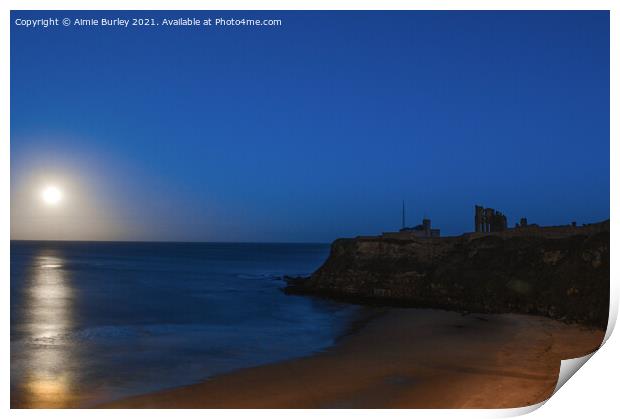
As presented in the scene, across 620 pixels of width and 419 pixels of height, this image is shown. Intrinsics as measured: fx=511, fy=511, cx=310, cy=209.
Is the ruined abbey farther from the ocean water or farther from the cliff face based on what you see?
the ocean water

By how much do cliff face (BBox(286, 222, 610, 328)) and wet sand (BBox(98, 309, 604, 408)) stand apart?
221 cm

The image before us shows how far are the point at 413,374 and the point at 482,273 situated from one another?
41.1 ft

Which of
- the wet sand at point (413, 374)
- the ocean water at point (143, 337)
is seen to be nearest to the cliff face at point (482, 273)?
the wet sand at point (413, 374)

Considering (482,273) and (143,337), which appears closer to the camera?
(143,337)

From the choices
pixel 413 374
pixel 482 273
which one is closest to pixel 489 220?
pixel 482 273

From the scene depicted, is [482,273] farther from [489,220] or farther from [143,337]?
[143,337]

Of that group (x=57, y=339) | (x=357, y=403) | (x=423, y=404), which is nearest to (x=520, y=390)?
(x=423, y=404)

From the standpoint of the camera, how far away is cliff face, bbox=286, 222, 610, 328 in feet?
59.2

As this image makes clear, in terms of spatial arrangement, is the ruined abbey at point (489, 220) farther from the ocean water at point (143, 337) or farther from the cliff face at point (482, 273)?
the ocean water at point (143, 337)

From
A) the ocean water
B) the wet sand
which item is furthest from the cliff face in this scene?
the ocean water

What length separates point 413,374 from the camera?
11.5m

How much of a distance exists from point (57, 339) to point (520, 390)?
13547 millimetres

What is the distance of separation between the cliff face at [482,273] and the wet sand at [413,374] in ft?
7.26
